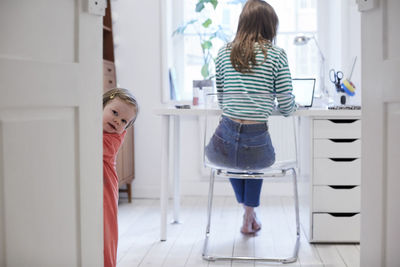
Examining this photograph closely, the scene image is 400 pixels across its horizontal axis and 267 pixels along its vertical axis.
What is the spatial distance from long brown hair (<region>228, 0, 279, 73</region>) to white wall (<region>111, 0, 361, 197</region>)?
1.39 metres

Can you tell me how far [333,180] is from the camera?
8.54 feet

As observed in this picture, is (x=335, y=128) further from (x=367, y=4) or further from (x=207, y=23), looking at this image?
(x=207, y=23)

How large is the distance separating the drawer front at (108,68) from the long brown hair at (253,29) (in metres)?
1.29

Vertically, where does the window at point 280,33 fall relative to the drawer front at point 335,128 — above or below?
above

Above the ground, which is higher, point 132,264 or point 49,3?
point 49,3

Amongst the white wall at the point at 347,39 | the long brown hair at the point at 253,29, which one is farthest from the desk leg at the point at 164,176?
the white wall at the point at 347,39

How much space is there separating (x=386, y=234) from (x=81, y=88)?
0.92 metres

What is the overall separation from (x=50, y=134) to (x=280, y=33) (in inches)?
119

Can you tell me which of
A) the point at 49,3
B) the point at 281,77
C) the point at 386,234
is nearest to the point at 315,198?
the point at 281,77

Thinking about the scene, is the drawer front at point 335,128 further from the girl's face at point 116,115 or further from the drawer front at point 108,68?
the drawer front at point 108,68

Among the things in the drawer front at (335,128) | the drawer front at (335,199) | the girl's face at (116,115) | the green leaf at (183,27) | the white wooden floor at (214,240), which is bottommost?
the white wooden floor at (214,240)

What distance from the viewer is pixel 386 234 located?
1.42m

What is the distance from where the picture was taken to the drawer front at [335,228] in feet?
8.43

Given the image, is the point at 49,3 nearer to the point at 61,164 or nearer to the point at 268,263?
the point at 61,164
